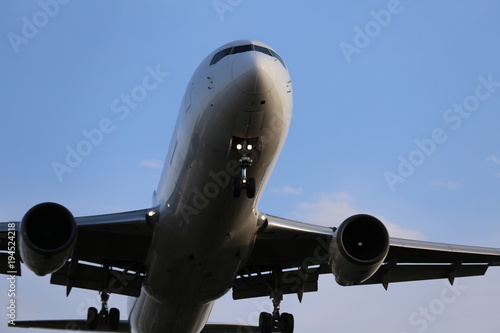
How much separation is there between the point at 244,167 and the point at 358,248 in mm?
4478

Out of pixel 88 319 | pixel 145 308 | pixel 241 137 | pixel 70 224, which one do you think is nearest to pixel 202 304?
pixel 145 308

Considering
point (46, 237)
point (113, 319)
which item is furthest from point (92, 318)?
point (46, 237)

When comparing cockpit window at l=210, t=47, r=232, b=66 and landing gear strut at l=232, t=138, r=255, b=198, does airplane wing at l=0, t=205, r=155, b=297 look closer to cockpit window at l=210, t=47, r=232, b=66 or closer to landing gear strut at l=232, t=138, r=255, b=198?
landing gear strut at l=232, t=138, r=255, b=198

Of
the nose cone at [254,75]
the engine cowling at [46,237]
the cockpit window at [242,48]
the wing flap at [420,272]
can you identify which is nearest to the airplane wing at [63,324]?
the engine cowling at [46,237]

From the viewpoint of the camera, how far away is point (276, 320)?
77.4ft

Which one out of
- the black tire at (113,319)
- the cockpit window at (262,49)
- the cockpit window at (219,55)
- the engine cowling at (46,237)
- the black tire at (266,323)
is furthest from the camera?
the black tire at (266,323)

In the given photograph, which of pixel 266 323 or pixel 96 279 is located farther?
pixel 96 279

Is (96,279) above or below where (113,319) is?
above

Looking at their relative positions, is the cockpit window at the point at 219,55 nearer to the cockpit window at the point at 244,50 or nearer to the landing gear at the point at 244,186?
the cockpit window at the point at 244,50

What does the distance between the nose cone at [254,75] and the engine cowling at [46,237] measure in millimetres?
A: 5433

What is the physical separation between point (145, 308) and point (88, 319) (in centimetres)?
162

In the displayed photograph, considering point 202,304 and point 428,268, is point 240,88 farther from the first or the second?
point 428,268

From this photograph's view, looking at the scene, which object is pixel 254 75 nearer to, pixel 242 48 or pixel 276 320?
pixel 242 48

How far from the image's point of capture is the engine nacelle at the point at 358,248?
2017 cm
